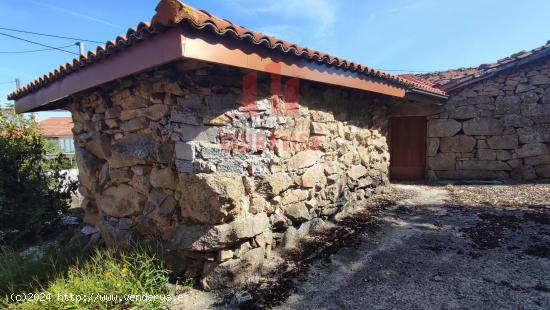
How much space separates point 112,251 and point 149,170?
0.88 metres

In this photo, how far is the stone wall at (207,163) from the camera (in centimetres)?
278

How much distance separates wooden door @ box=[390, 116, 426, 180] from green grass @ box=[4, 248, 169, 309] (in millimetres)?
6757

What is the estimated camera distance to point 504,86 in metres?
6.98

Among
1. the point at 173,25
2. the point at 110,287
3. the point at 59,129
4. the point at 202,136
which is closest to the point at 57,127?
the point at 59,129

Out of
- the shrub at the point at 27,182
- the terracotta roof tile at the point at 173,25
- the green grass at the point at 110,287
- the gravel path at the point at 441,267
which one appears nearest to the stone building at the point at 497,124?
the gravel path at the point at 441,267

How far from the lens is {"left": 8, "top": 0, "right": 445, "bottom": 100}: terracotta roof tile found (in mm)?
2037

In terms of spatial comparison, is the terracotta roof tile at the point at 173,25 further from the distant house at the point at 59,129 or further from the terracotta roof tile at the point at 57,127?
the terracotta roof tile at the point at 57,127

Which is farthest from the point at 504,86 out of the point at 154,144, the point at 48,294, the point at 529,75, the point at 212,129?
the point at 48,294

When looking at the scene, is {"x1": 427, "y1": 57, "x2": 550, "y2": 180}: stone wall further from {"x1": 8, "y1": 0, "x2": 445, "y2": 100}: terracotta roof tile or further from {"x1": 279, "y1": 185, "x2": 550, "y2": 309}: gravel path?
{"x1": 8, "y1": 0, "x2": 445, "y2": 100}: terracotta roof tile

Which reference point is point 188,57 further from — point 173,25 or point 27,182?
point 27,182

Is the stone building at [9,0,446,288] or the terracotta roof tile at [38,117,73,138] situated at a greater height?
the terracotta roof tile at [38,117,73,138]

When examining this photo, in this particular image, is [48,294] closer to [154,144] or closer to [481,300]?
[154,144]

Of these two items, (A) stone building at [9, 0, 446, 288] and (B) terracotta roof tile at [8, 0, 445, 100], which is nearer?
(B) terracotta roof tile at [8, 0, 445, 100]

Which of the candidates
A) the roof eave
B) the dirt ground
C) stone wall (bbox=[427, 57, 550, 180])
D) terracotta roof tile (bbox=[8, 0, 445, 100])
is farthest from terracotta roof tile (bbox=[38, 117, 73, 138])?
the dirt ground
